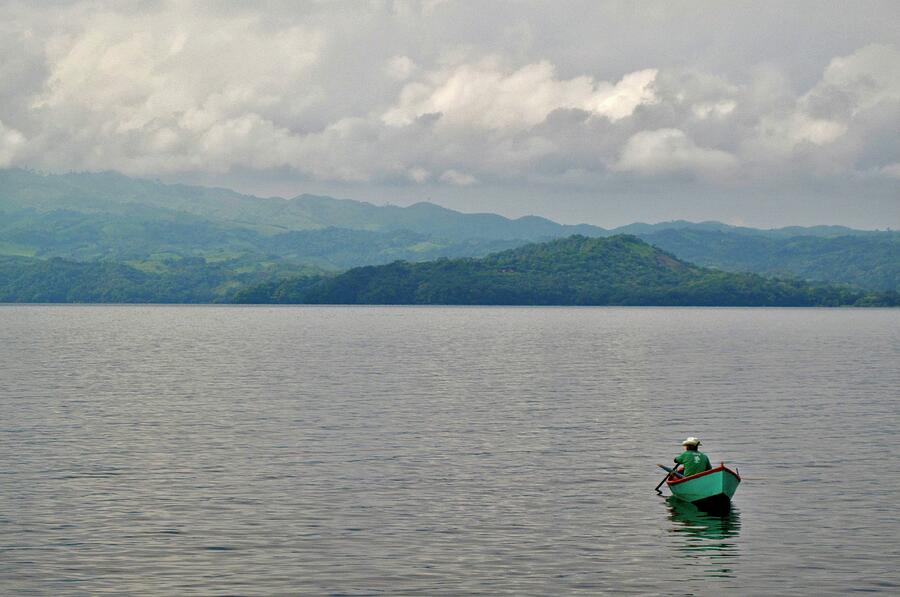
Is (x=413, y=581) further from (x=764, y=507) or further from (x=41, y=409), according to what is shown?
(x=41, y=409)

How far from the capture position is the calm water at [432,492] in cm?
4153

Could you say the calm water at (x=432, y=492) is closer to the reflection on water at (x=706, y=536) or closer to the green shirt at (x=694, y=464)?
the reflection on water at (x=706, y=536)

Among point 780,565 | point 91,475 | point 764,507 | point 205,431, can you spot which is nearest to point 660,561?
point 780,565

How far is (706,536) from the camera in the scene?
4944cm

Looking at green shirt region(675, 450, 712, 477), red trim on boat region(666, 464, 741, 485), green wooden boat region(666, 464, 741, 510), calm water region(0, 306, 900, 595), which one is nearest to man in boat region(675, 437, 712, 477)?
green shirt region(675, 450, 712, 477)

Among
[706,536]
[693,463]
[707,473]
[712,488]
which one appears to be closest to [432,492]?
[693,463]

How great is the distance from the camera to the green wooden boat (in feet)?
179

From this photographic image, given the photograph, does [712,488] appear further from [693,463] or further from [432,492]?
[432,492]

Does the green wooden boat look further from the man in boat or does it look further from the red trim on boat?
the man in boat

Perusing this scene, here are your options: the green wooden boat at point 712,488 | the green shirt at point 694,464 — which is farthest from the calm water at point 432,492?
the green shirt at point 694,464

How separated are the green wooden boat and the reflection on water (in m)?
0.47

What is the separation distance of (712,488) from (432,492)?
14.5 m

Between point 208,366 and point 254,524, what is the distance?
118 meters

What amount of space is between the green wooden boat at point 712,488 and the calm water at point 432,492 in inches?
34.6
